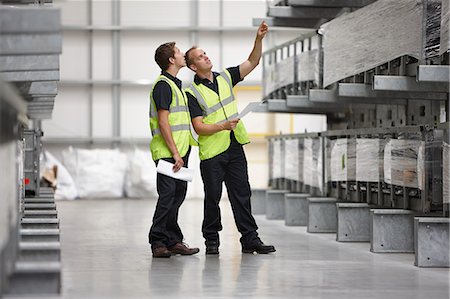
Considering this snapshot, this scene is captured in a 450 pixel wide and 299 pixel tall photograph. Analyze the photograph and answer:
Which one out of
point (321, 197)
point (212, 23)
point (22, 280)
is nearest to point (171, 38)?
point (212, 23)

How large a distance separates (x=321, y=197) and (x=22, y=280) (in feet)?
22.8

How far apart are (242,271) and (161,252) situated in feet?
3.40

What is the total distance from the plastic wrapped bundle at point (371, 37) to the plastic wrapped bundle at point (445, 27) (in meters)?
0.45

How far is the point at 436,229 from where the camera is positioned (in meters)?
7.64

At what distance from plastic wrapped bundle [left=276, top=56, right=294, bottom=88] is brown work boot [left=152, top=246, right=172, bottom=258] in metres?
5.12

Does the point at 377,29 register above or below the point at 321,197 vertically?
above

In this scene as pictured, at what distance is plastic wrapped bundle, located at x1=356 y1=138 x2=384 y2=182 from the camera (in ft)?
32.2

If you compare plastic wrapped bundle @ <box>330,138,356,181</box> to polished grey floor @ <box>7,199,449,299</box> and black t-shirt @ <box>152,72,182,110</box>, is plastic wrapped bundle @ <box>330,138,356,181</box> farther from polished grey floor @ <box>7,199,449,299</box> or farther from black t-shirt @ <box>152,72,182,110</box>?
black t-shirt @ <box>152,72,182,110</box>

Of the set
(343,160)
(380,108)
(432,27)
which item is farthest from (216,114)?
(380,108)

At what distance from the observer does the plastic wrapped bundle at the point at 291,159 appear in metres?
13.0

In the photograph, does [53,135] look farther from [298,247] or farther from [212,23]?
[298,247]

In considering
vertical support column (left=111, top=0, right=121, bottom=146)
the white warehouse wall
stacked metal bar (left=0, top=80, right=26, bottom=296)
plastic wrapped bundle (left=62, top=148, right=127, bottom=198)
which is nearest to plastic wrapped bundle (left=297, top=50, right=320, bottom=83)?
stacked metal bar (left=0, top=80, right=26, bottom=296)

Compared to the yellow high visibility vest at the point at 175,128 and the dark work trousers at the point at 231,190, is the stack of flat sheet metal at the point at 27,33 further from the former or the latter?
the dark work trousers at the point at 231,190

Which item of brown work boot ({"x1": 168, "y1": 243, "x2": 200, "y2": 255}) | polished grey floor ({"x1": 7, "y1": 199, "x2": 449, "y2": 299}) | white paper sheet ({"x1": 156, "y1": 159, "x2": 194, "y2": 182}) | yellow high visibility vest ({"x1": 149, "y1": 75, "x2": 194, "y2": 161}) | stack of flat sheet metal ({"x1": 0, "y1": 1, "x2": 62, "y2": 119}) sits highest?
stack of flat sheet metal ({"x1": 0, "y1": 1, "x2": 62, "y2": 119})
